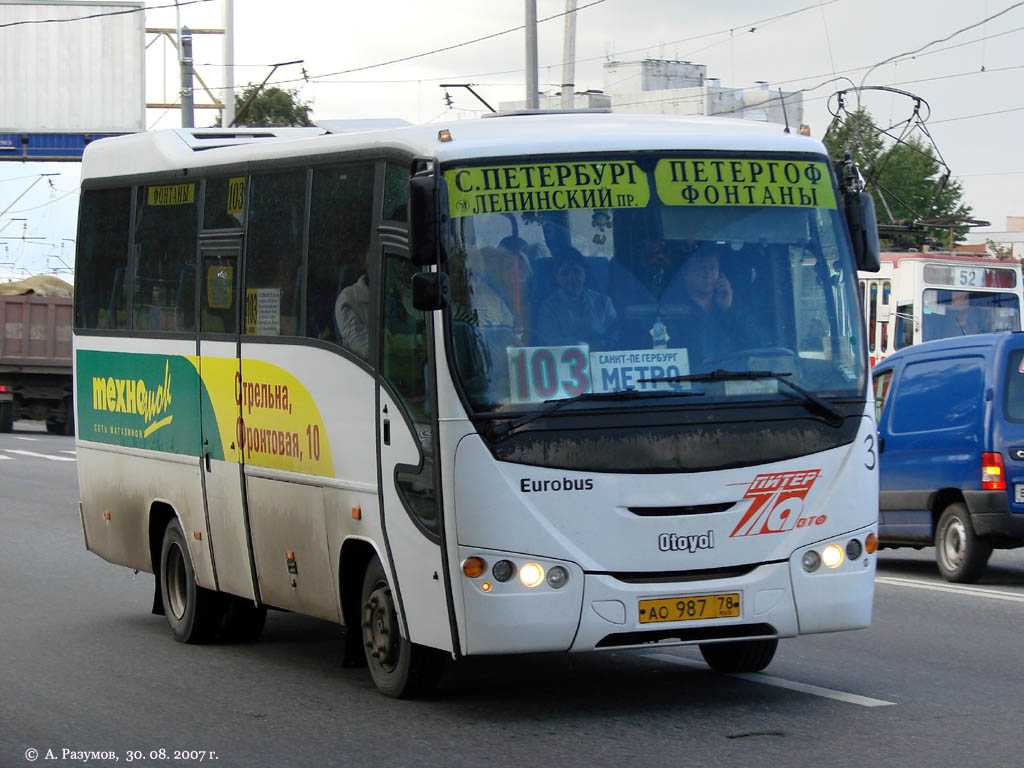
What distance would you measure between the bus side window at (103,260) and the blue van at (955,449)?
6725 mm

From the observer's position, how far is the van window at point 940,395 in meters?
14.3

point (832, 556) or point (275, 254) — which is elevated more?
point (275, 254)

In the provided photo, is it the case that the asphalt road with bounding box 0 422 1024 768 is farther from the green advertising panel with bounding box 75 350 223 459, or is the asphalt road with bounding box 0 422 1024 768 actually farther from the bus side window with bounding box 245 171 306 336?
the bus side window with bounding box 245 171 306 336

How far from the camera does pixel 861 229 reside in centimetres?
873

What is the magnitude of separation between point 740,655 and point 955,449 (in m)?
5.74

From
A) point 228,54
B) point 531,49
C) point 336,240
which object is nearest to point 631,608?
point 336,240

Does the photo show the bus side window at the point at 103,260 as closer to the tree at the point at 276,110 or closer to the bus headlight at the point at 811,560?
the bus headlight at the point at 811,560

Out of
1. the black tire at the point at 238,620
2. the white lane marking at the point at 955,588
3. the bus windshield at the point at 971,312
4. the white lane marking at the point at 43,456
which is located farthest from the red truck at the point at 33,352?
the black tire at the point at 238,620

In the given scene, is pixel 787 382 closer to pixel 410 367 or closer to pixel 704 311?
pixel 704 311

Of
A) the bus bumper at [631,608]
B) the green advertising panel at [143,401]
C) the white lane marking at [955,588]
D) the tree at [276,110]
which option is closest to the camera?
the bus bumper at [631,608]

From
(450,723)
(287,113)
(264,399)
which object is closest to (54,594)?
(264,399)

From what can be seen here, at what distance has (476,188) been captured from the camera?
26.5 feet

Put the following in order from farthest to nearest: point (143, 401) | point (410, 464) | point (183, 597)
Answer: point (143, 401) → point (183, 597) → point (410, 464)

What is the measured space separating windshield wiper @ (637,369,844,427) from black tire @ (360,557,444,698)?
1.84 m
